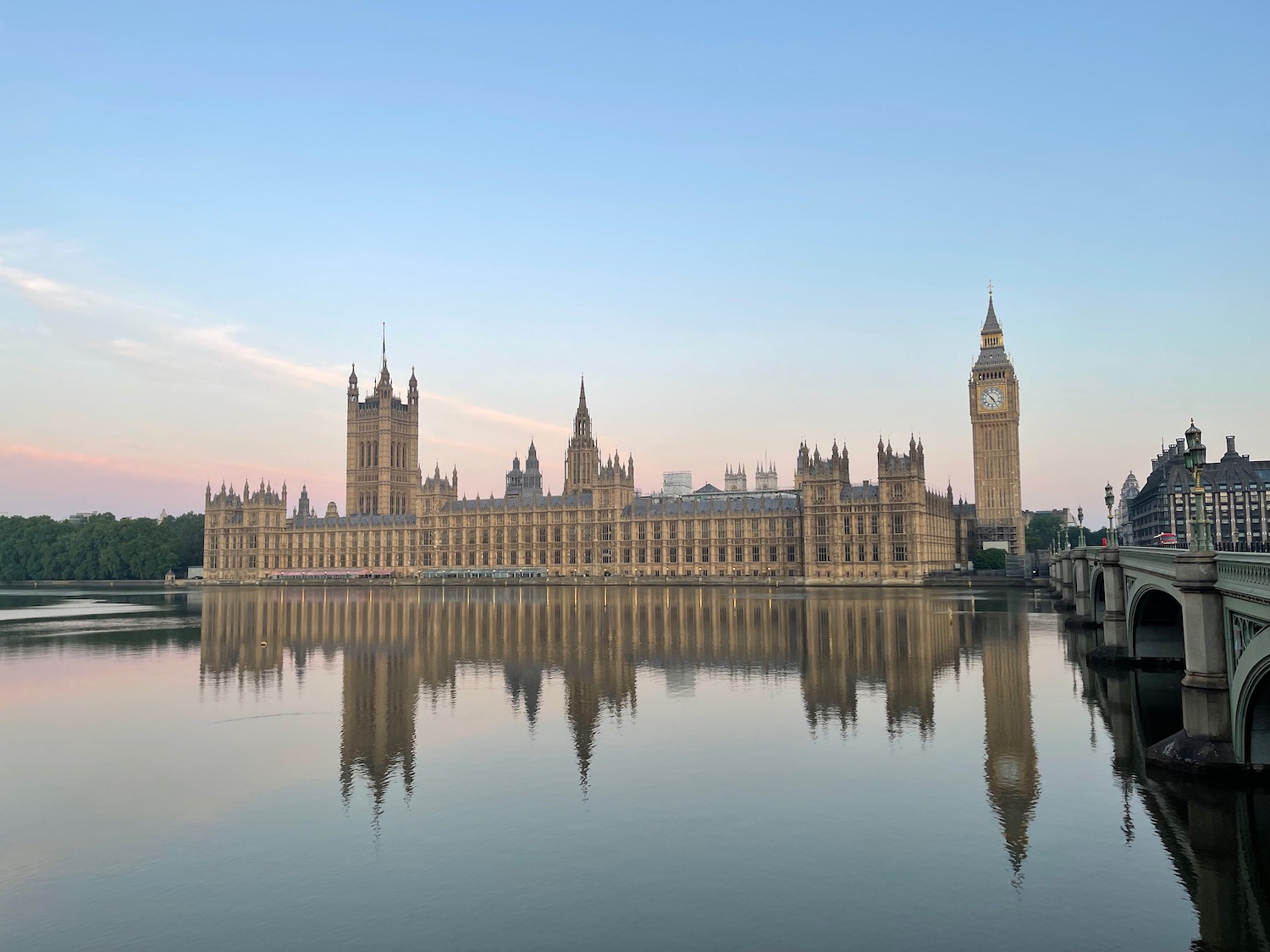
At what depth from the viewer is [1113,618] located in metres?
53.2

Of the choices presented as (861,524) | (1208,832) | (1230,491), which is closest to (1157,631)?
(1208,832)

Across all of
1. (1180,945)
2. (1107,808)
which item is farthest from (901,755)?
(1180,945)

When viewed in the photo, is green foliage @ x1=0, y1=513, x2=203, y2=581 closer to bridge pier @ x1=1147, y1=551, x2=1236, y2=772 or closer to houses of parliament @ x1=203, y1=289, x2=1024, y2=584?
houses of parliament @ x1=203, y1=289, x2=1024, y2=584

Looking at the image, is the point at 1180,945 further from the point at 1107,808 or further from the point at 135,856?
the point at 135,856

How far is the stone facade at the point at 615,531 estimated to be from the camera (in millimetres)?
145500

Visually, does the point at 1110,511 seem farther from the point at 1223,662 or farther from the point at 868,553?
the point at 868,553

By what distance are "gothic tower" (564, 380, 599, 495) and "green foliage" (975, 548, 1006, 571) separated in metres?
76.6

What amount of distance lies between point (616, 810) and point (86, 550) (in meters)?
193

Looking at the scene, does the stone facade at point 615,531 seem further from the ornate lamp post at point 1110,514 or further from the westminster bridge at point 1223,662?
the westminster bridge at point 1223,662

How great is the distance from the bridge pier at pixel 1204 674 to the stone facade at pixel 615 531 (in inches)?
4568

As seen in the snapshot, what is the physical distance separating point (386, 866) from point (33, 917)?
691cm

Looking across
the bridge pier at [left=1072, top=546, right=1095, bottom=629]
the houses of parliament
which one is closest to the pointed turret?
the houses of parliament

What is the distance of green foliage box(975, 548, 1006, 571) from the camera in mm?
146625

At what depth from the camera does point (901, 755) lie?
104 ft
